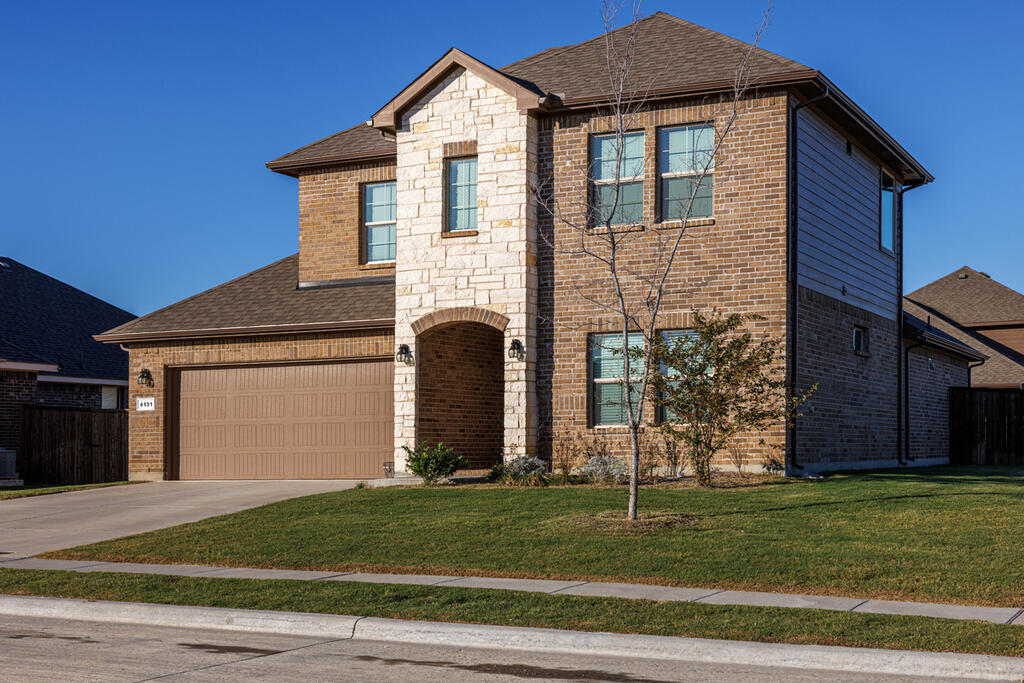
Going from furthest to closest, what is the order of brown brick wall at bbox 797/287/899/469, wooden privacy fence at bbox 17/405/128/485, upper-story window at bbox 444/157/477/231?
wooden privacy fence at bbox 17/405/128/485 < upper-story window at bbox 444/157/477/231 < brown brick wall at bbox 797/287/899/469

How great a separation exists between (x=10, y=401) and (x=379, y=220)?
11.8 metres

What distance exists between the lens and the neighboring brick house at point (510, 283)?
62.5 feet

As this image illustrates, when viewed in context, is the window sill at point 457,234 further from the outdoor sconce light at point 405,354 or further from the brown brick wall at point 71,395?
the brown brick wall at point 71,395

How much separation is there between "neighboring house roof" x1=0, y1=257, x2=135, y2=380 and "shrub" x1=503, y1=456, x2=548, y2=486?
1590 cm

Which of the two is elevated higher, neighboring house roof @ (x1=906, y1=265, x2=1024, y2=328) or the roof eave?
the roof eave

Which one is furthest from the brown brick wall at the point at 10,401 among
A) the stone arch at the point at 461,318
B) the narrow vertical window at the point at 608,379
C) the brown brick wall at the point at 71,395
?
the narrow vertical window at the point at 608,379

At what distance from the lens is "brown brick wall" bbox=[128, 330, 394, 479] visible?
22594 millimetres

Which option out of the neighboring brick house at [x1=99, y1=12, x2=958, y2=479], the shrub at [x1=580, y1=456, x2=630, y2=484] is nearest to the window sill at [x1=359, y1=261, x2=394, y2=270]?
the neighboring brick house at [x1=99, y1=12, x2=958, y2=479]

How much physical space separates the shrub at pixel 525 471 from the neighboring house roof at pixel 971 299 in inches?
1229

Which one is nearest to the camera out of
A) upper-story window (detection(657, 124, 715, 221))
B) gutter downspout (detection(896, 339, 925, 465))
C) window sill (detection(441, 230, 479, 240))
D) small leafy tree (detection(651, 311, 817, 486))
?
small leafy tree (detection(651, 311, 817, 486))

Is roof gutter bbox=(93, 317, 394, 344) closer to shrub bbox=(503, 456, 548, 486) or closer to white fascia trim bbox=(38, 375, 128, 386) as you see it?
shrub bbox=(503, 456, 548, 486)

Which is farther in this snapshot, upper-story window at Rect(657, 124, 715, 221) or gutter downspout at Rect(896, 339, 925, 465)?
gutter downspout at Rect(896, 339, 925, 465)

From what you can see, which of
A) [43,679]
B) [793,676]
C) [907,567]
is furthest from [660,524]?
[43,679]

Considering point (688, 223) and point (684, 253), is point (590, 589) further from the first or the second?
point (688, 223)
